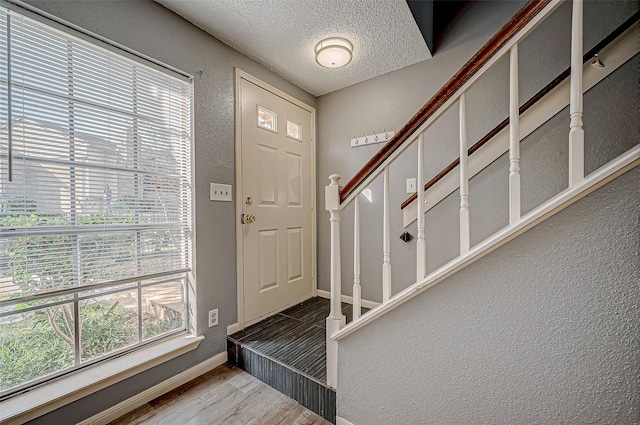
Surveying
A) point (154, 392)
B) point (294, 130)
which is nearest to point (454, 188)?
point (294, 130)

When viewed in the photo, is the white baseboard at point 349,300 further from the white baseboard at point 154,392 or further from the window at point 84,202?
the window at point 84,202

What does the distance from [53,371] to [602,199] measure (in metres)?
2.33

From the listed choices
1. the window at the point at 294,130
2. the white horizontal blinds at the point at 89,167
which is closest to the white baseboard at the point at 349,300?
the white horizontal blinds at the point at 89,167

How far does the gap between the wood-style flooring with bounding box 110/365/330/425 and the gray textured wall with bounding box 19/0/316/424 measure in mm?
128

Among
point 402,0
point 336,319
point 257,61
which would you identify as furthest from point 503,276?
point 257,61

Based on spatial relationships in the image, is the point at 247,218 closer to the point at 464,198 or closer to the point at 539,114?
the point at 464,198

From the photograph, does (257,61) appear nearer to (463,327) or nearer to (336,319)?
(336,319)

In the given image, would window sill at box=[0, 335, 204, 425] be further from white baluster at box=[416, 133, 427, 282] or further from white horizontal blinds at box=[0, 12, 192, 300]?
white baluster at box=[416, 133, 427, 282]

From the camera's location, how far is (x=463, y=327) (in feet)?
3.24

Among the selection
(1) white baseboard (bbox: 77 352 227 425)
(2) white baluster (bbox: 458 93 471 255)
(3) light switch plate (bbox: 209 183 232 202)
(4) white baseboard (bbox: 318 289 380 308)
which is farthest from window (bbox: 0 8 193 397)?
(2) white baluster (bbox: 458 93 471 255)

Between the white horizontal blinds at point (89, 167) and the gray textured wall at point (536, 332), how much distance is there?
1446 millimetres

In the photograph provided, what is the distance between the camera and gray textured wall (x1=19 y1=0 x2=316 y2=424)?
1.36 metres

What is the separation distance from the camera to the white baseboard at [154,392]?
1.32 meters

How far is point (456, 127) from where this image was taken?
195 cm
